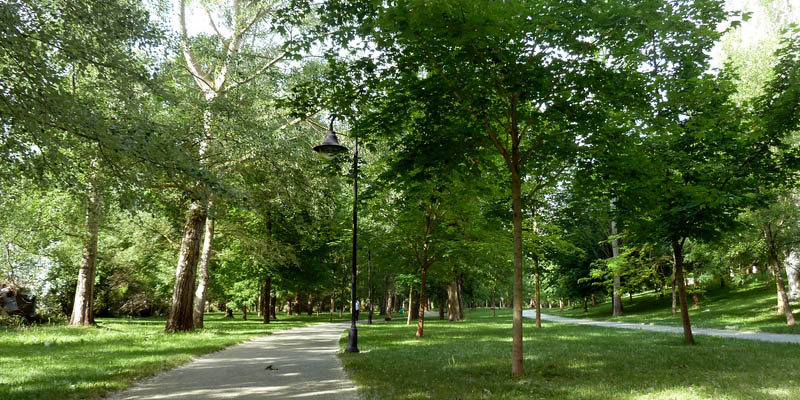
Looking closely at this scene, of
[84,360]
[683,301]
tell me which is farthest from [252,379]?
[683,301]

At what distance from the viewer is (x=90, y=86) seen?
9.21 m

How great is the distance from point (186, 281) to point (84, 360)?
26.8 feet

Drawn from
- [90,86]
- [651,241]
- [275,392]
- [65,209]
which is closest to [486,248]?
[651,241]

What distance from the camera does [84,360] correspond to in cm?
1023

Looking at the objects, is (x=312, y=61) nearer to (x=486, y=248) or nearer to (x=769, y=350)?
(x=486, y=248)

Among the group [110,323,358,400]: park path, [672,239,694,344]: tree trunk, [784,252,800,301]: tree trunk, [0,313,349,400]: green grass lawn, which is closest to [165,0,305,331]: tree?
[0,313,349,400]: green grass lawn

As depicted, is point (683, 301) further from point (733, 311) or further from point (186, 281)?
point (186, 281)

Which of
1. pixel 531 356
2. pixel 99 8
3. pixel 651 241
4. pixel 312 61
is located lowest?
pixel 531 356

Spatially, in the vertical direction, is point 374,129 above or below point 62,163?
above

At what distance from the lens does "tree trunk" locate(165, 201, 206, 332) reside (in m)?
18.1

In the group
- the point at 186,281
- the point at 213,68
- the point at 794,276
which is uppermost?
the point at 213,68

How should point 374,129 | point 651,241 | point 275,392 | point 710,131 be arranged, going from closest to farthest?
point 275,392
point 374,129
point 710,131
point 651,241

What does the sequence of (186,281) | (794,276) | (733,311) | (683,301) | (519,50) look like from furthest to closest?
(733,311) → (794,276) → (186,281) → (683,301) → (519,50)

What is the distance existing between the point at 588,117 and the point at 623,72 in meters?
0.98
